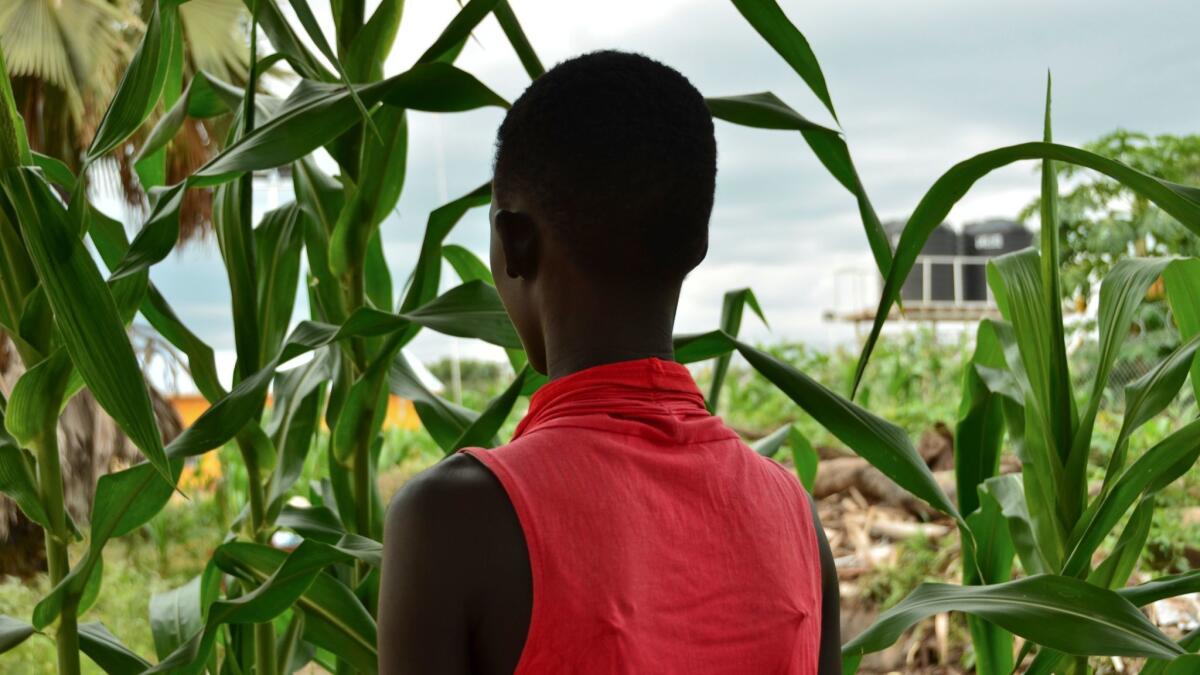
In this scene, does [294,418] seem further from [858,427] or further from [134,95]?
[858,427]

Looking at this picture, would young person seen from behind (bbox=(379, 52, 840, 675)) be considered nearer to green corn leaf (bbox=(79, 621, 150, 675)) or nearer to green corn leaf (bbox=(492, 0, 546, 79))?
green corn leaf (bbox=(492, 0, 546, 79))

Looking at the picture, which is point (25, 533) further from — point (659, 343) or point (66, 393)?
point (659, 343)

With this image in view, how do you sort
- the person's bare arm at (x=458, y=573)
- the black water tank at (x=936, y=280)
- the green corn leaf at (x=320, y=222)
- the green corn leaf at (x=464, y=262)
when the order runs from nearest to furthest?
1. the person's bare arm at (x=458, y=573)
2. the green corn leaf at (x=320, y=222)
3. the green corn leaf at (x=464, y=262)
4. the black water tank at (x=936, y=280)

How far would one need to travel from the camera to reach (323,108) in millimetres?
743

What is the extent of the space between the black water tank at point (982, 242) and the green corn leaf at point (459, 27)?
8.74m

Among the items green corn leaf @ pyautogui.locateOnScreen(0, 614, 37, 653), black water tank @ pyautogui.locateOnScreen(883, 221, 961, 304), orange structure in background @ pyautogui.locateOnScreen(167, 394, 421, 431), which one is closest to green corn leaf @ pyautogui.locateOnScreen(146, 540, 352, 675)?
green corn leaf @ pyautogui.locateOnScreen(0, 614, 37, 653)

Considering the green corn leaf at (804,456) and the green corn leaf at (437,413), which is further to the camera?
the green corn leaf at (804,456)

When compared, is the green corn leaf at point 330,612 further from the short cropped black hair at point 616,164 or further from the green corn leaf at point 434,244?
the short cropped black hair at point 616,164

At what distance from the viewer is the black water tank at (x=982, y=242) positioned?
29.9 feet

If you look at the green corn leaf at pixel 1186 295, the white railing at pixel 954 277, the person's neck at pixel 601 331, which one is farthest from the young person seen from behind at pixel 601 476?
the white railing at pixel 954 277

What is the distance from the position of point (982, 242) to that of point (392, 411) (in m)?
5.02

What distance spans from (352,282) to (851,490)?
211cm

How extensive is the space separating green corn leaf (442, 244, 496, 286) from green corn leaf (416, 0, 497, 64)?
0.29m

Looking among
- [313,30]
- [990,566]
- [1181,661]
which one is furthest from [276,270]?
[1181,661]
